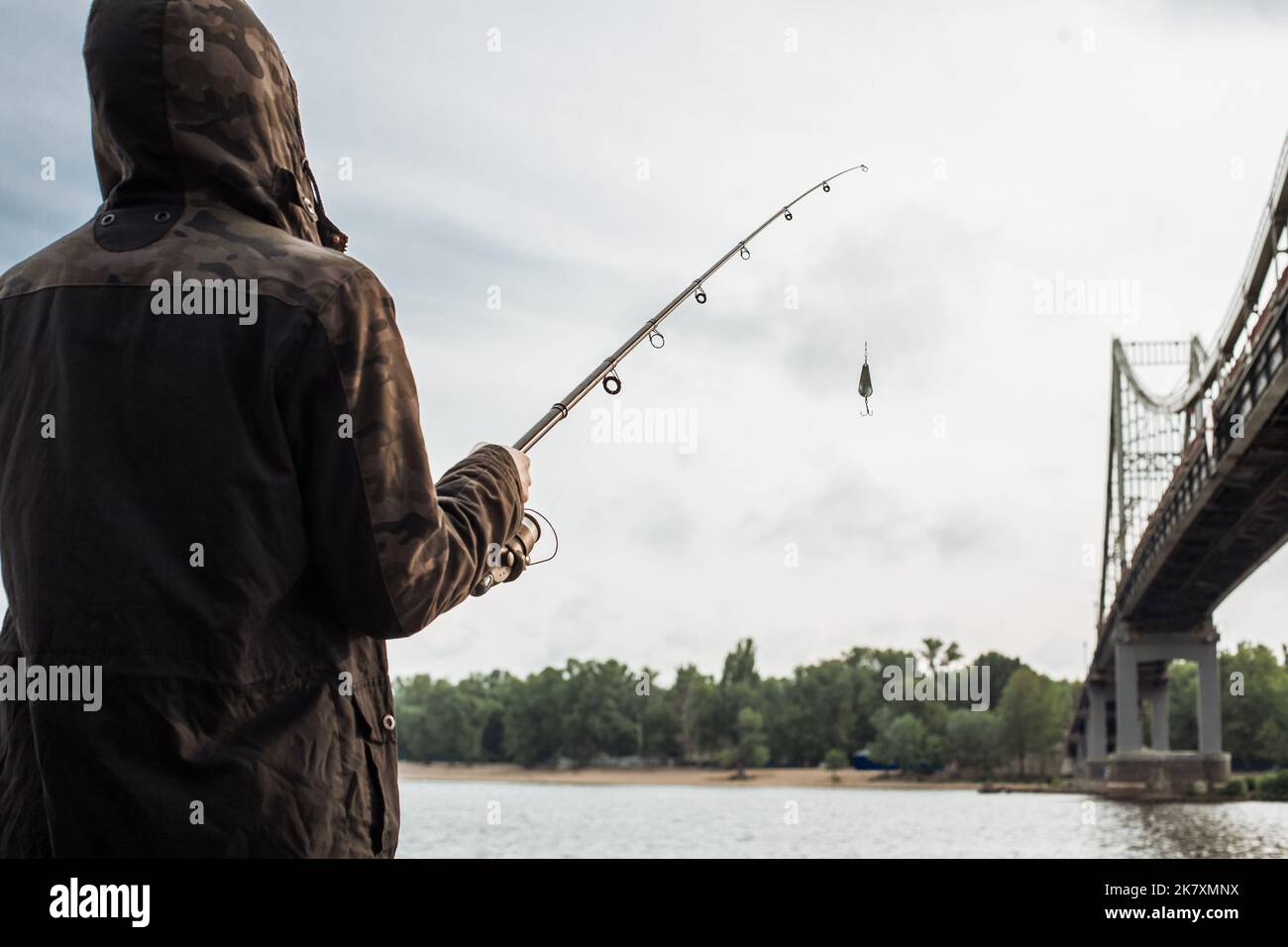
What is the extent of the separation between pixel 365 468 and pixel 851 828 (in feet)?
148

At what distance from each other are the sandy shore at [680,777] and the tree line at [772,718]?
850mm

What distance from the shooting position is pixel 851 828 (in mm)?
44625

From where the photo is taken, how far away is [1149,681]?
192 ft

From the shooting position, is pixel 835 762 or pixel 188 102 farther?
pixel 835 762

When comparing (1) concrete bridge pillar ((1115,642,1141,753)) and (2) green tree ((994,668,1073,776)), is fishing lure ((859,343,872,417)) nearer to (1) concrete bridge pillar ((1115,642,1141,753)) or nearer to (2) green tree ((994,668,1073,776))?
(1) concrete bridge pillar ((1115,642,1141,753))

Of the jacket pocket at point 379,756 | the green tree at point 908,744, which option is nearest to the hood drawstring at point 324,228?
the jacket pocket at point 379,756

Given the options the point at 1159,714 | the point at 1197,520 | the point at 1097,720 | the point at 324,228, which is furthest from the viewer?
the point at 1097,720

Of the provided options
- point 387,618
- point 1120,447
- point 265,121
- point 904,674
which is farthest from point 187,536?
point 904,674

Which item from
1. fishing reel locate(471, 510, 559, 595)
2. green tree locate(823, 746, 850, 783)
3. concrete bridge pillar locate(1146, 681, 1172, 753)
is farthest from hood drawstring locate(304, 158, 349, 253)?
green tree locate(823, 746, 850, 783)

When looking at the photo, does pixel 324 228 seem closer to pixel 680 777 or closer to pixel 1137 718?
pixel 1137 718

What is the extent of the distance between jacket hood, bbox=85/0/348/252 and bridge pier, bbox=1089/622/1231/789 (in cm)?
4912

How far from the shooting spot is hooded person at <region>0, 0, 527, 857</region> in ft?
5.08

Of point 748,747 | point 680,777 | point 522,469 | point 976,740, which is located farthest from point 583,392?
point 680,777
